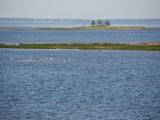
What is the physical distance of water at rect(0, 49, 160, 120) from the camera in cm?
3806

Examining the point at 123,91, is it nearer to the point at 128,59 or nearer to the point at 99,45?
the point at 128,59

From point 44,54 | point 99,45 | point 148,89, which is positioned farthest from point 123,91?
point 99,45

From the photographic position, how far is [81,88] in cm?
4994

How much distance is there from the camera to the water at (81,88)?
38062 millimetres

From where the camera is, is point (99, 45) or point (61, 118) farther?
point (99, 45)

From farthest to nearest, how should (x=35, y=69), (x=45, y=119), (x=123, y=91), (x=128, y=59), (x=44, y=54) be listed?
(x=44, y=54) → (x=128, y=59) → (x=35, y=69) → (x=123, y=91) → (x=45, y=119)

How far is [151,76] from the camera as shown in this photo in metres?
60.2

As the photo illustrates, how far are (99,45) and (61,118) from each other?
227 feet

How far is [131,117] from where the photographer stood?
36.9m

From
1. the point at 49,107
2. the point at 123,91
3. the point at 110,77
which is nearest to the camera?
the point at 49,107

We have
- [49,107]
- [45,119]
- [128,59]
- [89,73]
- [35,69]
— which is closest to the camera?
[45,119]

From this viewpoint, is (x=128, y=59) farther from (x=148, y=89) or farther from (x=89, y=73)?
(x=148, y=89)

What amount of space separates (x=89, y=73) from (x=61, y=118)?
27.7 m

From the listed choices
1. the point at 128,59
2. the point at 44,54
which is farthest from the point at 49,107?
the point at 44,54
